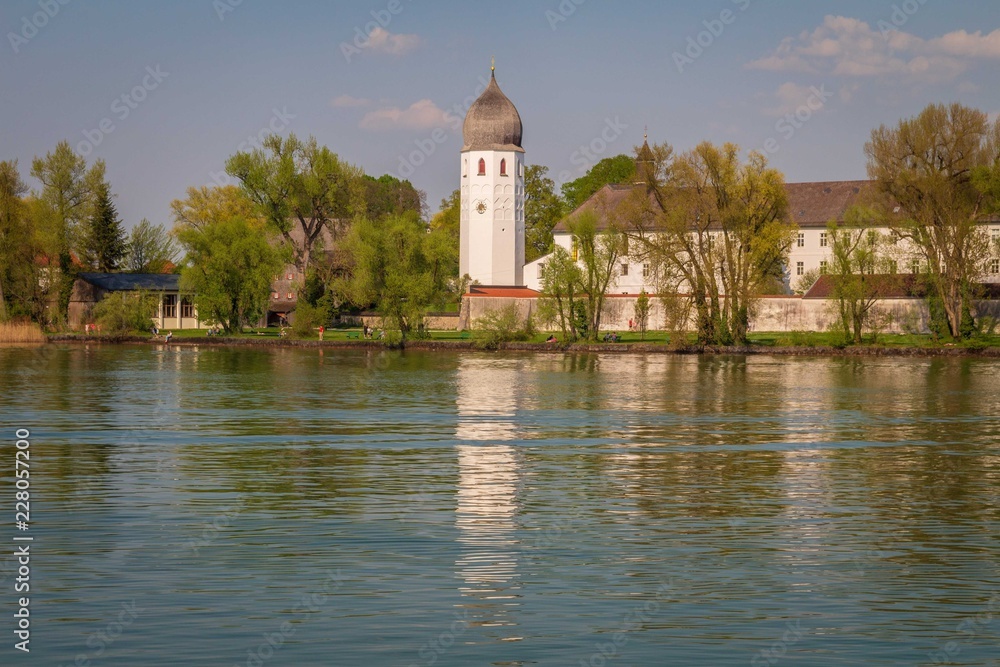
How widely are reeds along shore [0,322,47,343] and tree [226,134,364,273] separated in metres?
16.9

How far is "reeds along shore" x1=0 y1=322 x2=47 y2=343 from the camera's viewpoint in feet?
266

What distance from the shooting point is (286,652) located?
12312mm

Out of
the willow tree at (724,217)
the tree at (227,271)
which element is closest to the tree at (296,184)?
the tree at (227,271)

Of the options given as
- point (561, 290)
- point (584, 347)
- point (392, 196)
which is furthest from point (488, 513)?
point (392, 196)

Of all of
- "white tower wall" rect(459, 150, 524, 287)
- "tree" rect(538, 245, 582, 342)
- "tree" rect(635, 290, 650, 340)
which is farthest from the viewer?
"white tower wall" rect(459, 150, 524, 287)

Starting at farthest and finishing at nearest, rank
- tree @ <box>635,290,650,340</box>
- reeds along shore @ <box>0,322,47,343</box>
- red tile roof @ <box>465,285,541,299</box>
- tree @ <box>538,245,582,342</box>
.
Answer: red tile roof @ <box>465,285,541,299</box> → tree @ <box>635,290,650,340</box> → reeds along shore @ <box>0,322,47,343</box> → tree @ <box>538,245,582,342</box>

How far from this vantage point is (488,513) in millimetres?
19391

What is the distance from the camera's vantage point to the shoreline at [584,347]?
229ft

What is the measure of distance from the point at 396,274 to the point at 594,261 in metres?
11.6

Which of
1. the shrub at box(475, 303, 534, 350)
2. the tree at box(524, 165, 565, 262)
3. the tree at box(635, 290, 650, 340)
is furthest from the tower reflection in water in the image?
the tree at box(524, 165, 565, 262)

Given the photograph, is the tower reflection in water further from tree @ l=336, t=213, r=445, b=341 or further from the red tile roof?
the red tile roof

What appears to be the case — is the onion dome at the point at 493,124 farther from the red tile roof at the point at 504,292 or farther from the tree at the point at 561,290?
the tree at the point at 561,290

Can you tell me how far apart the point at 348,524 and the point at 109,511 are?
11.6 feet

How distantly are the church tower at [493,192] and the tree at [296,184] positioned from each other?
14009 millimetres
